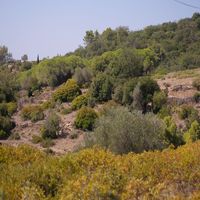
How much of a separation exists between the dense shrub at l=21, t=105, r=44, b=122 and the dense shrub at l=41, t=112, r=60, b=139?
12.6ft

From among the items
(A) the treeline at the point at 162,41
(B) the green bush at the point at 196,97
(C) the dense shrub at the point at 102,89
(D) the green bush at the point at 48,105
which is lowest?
(D) the green bush at the point at 48,105

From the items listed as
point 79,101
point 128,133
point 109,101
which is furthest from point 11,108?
point 128,133

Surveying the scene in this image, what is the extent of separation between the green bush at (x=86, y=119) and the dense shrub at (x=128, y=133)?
11.1 meters

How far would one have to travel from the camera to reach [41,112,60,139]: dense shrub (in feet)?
111

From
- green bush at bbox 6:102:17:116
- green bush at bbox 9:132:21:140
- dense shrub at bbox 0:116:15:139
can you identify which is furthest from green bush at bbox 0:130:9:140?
green bush at bbox 6:102:17:116

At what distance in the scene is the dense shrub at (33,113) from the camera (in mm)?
38281

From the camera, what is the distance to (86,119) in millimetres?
34688

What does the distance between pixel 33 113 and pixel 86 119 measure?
646 cm

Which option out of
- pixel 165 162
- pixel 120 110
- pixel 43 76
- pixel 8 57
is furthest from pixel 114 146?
pixel 8 57

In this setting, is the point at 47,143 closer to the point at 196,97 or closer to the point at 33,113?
the point at 33,113

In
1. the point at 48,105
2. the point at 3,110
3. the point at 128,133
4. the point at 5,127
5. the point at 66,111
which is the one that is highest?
the point at 128,133

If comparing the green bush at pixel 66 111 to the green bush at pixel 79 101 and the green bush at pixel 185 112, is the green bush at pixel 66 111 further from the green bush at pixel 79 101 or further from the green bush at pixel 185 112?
the green bush at pixel 185 112

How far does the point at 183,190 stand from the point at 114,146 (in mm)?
11199

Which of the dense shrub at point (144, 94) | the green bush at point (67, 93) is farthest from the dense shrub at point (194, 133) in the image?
the green bush at point (67, 93)
